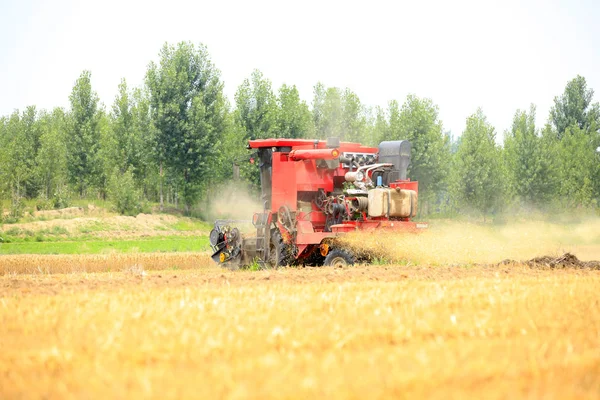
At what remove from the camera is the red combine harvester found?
14836mm

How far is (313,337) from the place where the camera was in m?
5.75

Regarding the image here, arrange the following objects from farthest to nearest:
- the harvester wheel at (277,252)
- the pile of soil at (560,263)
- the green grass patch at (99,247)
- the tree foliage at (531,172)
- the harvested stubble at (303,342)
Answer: the tree foliage at (531,172)
the green grass patch at (99,247)
the harvester wheel at (277,252)
the pile of soil at (560,263)
the harvested stubble at (303,342)

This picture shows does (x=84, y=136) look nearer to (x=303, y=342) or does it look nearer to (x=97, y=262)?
(x=97, y=262)

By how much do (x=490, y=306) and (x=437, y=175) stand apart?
4301cm

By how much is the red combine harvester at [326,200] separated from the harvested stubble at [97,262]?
6.59m

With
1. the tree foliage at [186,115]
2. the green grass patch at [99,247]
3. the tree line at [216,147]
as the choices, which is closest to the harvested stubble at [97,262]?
the green grass patch at [99,247]

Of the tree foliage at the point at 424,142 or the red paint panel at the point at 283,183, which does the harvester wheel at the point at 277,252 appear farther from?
the tree foliage at the point at 424,142

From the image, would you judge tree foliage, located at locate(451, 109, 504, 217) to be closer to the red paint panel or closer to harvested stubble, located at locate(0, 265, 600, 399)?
the red paint panel

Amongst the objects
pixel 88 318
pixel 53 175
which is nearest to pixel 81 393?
pixel 88 318

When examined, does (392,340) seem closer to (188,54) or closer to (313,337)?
(313,337)

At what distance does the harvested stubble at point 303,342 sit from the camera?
4359 mm

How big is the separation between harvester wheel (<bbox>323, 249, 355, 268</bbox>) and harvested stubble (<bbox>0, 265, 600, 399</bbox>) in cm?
510

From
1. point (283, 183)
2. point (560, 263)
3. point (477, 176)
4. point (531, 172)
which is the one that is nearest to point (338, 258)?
point (283, 183)

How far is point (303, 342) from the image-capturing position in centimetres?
554
